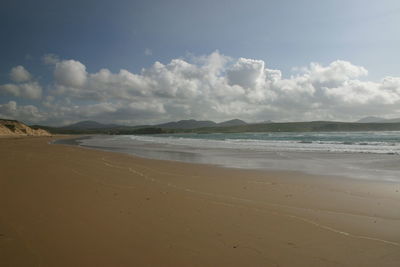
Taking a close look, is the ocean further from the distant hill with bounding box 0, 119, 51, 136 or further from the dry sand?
the distant hill with bounding box 0, 119, 51, 136

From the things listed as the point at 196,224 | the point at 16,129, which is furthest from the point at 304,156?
the point at 16,129

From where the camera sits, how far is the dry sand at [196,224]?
3.68 meters

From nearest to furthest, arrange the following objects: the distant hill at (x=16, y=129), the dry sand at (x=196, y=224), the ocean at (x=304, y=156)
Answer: the dry sand at (x=196, y=224) < the ocean at (x=304, y=156) < the distant hill at (x=16, y=129)

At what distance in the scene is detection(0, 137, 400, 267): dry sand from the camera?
3.68 meters

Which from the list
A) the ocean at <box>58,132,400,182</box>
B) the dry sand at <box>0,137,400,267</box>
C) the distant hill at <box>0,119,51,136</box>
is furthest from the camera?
the distant hill at <box>0,119,51,136</box>

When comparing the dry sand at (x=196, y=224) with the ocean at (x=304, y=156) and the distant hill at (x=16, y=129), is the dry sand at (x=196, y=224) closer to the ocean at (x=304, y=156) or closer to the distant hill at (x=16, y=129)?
the ocean at (x=304, y=156)

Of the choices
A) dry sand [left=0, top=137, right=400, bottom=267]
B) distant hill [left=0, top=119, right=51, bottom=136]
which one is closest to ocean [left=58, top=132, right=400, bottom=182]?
dry sand [left=0, top=137, right=400, bottom=267]

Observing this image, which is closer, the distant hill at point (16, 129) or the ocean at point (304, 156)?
the ocean at point (304, 156)

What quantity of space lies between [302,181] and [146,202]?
6.60 meters

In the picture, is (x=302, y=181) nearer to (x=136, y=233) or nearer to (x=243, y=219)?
(x=243, y=219)

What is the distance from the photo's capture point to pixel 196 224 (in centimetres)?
498

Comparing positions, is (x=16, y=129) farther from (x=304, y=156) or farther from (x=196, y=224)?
(x=196, y=224)

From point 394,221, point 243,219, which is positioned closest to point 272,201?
point 243,219

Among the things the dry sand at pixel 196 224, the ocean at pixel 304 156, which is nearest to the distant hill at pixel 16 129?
the ocean at pixel 304 156
